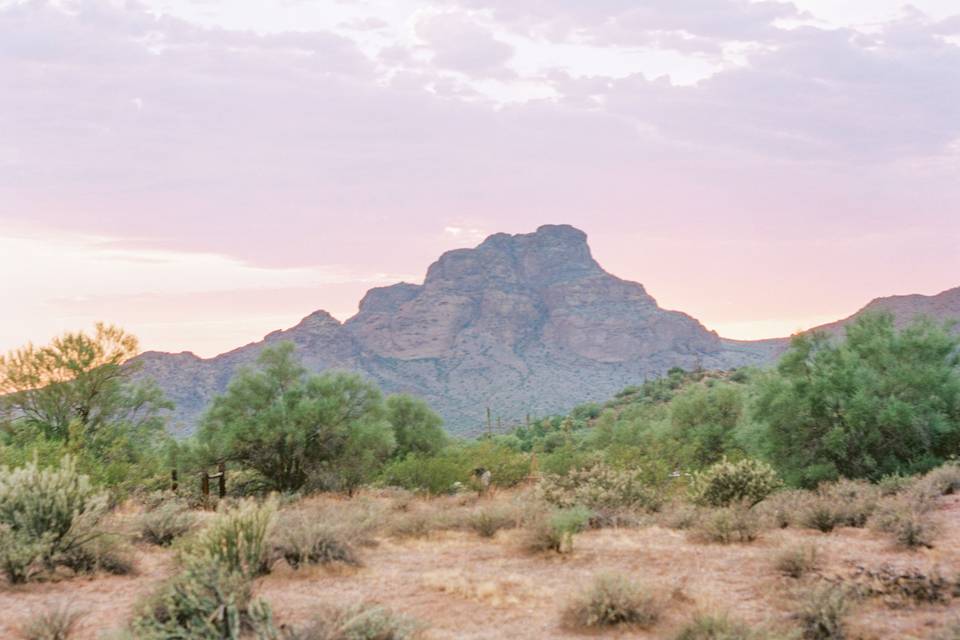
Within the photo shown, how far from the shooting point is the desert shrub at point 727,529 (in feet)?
39.1

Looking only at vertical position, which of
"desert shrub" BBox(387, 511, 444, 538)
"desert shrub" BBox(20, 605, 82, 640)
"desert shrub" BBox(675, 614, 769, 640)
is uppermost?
"desert shrub" BBox(20, 605, 82, 640)

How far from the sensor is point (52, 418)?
24.0 metres

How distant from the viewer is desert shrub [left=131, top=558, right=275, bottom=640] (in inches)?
273

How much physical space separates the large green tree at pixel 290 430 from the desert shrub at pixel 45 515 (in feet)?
40.3

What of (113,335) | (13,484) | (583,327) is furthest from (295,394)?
(583,327)

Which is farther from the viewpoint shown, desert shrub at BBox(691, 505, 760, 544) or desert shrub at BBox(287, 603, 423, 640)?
desert shrub at BBox(691, 505, 760, 544)

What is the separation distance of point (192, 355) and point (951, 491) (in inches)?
6851

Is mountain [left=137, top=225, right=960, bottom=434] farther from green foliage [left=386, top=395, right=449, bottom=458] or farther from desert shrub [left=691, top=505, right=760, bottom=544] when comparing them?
desert shrub [left=691, top=505, right=760, bottom=544]

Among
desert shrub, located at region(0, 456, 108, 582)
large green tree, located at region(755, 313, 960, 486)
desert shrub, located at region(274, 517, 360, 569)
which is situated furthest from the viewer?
large green tree, located at region(755, 313, 960, 486)

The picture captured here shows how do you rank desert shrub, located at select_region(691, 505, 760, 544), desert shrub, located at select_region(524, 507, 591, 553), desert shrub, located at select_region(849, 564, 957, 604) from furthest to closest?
desert shrub, located at select_region(691, 505, 760, 544) < desert shrub, located at select_region(524, 507, 591, 553) < desert shrub, located at select_region(849, 564, 957, 604)

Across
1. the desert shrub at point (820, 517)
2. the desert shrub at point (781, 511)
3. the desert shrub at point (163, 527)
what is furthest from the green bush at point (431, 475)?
the desert shrub at point (820, 517)

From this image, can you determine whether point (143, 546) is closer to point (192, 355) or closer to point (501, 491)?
point (501, 491)

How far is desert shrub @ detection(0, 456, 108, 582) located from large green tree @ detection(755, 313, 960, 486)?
16521 mm

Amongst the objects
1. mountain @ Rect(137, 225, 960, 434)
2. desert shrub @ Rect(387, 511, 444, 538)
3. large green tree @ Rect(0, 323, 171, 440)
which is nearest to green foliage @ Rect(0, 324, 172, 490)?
large green tree @ Rect(0, 323, 171, 440)
